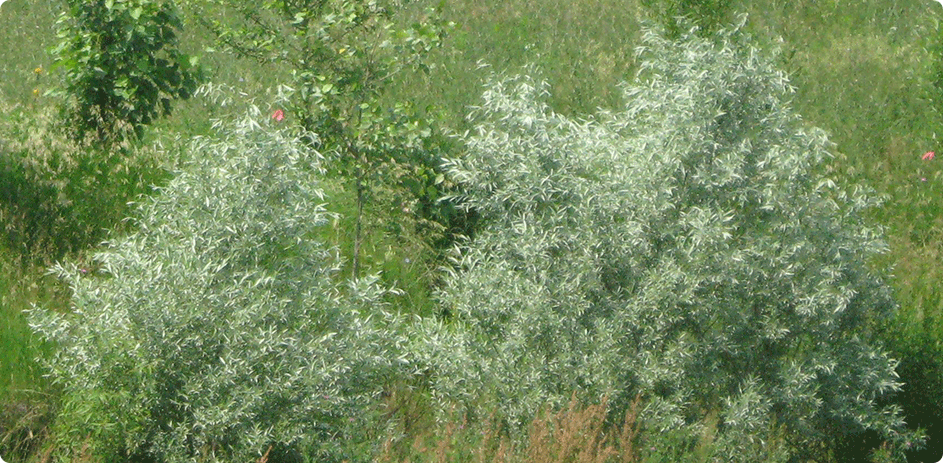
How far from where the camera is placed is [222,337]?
15.2ft

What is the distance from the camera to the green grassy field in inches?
242

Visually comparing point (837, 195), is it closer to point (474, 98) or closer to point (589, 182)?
point (589, 182)

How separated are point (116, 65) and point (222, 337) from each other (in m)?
3.61

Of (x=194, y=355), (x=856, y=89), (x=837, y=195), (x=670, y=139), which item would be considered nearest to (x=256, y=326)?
(x=194, y=355)

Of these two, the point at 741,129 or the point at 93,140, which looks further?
the point at 93,140

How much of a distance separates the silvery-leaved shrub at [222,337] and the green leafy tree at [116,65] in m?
2.79

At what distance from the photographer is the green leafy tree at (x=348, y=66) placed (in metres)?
6.64

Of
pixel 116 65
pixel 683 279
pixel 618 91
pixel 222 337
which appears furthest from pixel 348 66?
pixel 618 91

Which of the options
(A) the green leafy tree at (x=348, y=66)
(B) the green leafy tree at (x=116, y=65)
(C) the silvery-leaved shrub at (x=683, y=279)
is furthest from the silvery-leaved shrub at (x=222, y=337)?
(B) the green leafy tree at (x=116, y=65)

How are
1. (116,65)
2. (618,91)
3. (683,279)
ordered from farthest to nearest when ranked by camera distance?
(618,91) → (116,65) → (683,279)

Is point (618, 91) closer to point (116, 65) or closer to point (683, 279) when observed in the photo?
point (116, 65)

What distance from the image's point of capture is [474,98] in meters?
10.8

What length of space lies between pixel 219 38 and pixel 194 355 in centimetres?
294

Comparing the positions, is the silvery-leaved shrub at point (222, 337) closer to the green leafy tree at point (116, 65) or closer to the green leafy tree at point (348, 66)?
the green leafy tree at point (348, 66)
